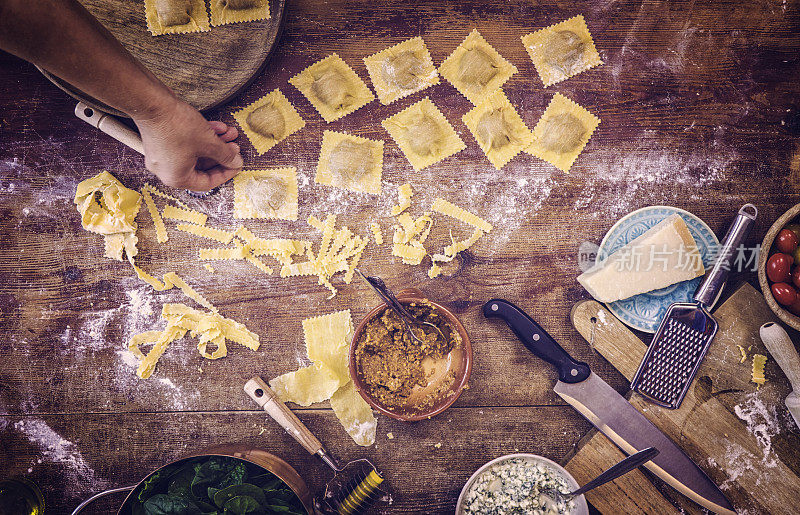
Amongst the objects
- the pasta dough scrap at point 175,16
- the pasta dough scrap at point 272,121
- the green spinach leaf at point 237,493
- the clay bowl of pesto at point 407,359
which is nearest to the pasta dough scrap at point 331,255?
the clay bowl of pesto at point 407,359

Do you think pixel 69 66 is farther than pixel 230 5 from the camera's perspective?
No

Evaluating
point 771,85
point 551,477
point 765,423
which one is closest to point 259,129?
point 551,477

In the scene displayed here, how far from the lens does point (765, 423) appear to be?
80.6 inches

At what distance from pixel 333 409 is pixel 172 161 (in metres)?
1.29

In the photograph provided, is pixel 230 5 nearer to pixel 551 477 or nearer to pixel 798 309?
pixel 551 477

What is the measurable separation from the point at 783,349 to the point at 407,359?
1.59m

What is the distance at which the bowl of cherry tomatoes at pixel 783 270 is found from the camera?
1856 millimetres

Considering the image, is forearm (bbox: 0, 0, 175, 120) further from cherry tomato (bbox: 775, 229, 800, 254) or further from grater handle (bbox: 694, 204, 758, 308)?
cherry tomato (bbox: 775, 229, 800, 254)

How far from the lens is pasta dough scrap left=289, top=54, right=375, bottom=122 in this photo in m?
2.11

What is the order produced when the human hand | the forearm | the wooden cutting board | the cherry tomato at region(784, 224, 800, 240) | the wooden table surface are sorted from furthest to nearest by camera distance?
the wooden table surface, the wooden cutting board, the cherry tomato at region(784, 224, 800, 240), the human hand, the forearm

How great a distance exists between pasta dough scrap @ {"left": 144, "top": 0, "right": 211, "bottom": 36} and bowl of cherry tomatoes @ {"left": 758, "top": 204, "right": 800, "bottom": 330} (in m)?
2.57

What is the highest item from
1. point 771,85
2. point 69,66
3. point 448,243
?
point 69,66

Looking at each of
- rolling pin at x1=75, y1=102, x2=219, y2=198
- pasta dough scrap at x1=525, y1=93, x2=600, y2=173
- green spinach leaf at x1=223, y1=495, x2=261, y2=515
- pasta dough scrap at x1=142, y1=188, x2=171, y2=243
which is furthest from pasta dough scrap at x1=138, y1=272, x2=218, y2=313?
pasta dough scrap at x1=525, y1=93, x2=600, y2=173

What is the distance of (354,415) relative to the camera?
210cm
